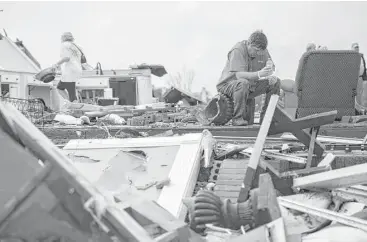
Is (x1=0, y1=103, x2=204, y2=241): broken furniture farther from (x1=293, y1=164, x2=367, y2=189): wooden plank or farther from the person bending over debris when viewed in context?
the person bending over debris

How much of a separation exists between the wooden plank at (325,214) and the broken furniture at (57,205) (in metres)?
1.12

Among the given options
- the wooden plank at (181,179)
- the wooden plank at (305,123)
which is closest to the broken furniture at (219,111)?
the wooden plank at (181,179)

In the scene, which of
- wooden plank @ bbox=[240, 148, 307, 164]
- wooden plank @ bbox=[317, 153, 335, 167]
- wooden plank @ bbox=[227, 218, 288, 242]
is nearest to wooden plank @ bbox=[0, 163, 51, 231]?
wooden plank @ bbox=[227, 218, 288, 242]

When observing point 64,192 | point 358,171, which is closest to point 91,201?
point 64,192

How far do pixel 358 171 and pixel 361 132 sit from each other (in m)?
2.92

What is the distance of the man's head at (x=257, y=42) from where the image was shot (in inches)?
232

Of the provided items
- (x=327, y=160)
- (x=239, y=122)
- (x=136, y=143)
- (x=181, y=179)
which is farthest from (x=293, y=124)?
(x=239, y=122)

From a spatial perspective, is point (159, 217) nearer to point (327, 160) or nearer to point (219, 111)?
point (327, 160)

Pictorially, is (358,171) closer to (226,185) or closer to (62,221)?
(226,185)

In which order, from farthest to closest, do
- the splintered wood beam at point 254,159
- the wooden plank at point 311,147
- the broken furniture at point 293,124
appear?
the wooden plank at point 311,147
the broken furniture at point 293,124
the splintered wood beam at point 254,159

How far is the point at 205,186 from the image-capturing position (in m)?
3.46

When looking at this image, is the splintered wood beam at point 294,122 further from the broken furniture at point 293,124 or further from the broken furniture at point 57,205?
the broken furniture at point 57,205

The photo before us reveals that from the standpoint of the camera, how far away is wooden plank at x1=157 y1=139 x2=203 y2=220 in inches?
118

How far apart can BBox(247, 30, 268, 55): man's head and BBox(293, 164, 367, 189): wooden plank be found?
3159 mm
